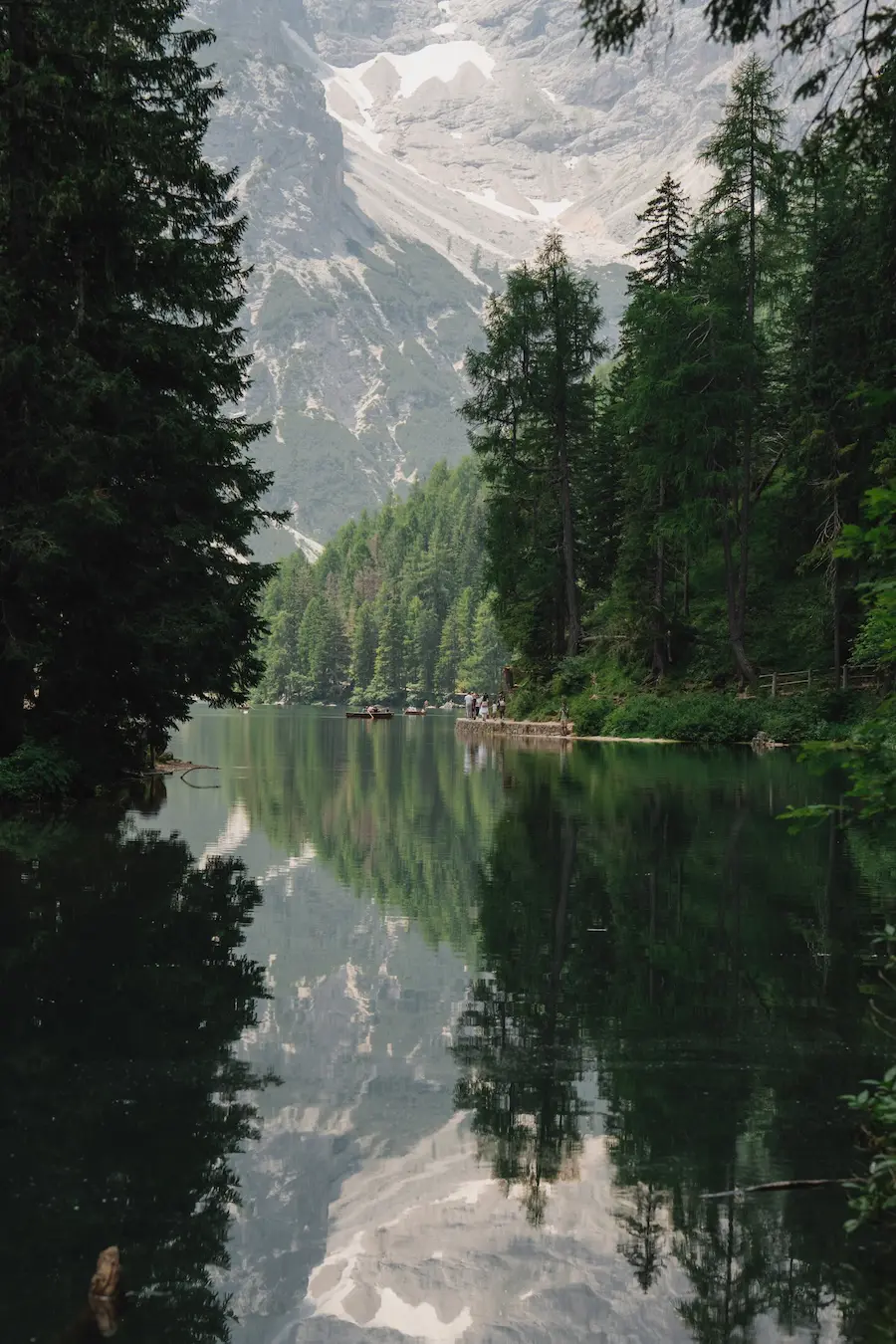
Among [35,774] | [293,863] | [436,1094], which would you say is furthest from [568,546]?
[436,1094]

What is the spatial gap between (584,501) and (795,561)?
44.2 feet

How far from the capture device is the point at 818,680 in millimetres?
49812

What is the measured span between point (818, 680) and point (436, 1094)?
1702 inches

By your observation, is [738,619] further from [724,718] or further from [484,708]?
[484,708]

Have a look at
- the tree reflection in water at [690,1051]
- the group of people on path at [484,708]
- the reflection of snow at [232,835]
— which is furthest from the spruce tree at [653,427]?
the tree reflection in water at [690,1051]

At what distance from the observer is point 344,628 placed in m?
185

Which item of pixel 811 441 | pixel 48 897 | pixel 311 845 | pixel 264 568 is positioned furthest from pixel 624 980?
pixel 811 441

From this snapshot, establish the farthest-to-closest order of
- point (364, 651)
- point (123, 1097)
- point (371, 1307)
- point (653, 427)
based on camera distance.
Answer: point (364, 651) → point (653, 427) → point (123, 1097) → point (371, 1307)

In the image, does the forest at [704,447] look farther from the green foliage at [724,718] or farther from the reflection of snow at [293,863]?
the reflection of snow at [293,863]

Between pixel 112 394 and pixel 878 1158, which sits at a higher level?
pixel 112 394

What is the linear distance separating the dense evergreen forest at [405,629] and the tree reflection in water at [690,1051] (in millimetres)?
135203

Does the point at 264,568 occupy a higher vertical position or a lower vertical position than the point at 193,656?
higher

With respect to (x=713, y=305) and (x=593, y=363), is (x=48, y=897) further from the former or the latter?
(x=593, y=363)

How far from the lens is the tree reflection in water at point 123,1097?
5.93 metres
